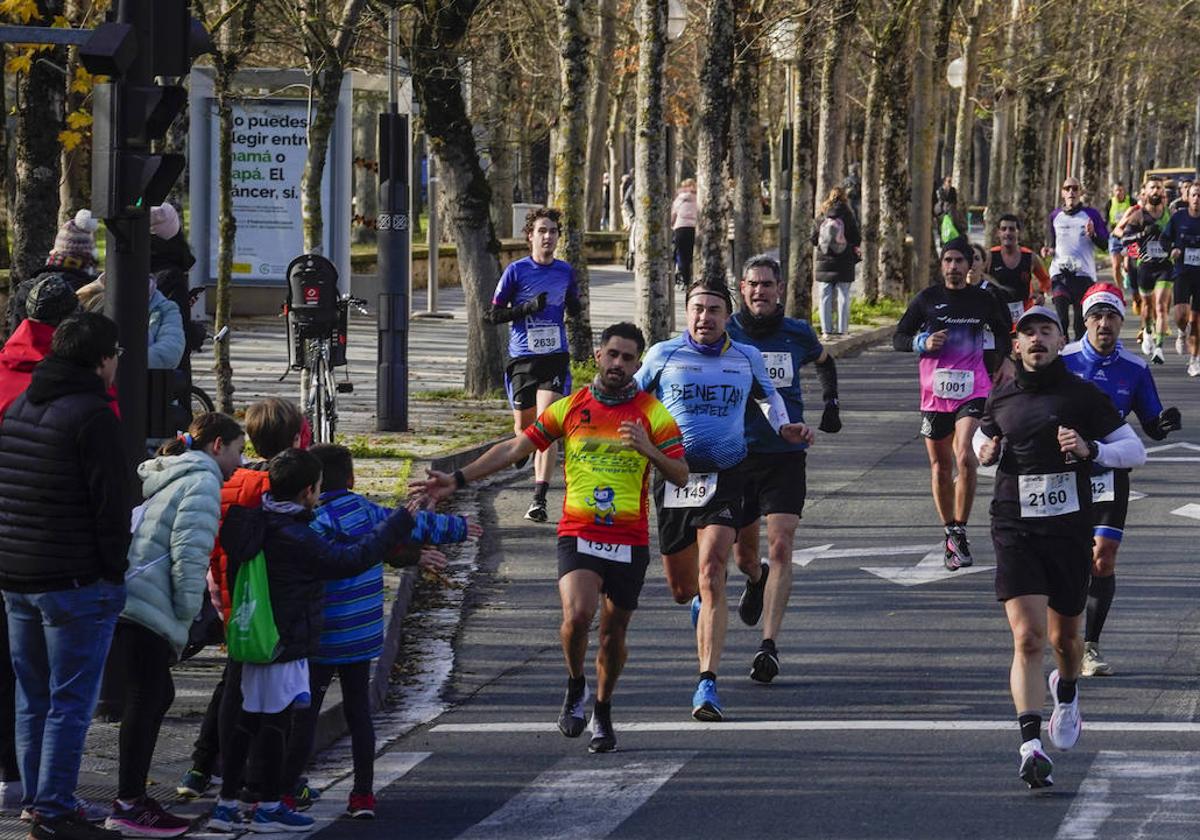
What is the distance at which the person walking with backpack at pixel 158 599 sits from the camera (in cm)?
741

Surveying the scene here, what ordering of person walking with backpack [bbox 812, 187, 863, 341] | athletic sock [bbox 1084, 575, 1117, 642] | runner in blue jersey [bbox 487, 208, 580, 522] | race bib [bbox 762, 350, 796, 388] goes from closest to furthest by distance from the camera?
athletic sock [bbox 1084, 575, 1117, 642] < race bib [bbox 762, 350, 796, 388] < runner in blue jersey [bbox 487, 208, 580, 522] < person walking with backpack [bbox 812, 187, 863, 341]

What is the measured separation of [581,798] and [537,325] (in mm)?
7506

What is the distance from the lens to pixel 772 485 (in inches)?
417

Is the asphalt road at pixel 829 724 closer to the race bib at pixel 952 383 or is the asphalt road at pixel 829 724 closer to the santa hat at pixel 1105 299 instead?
the race bib at pixel 952 383

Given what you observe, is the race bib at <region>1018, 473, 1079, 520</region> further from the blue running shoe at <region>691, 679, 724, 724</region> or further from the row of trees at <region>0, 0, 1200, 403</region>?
the row of trees at <region>0, 0, 1200, 403</region>

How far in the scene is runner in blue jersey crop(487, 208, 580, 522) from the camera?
15.2 m

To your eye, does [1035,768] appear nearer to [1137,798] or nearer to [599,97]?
[1137,798]

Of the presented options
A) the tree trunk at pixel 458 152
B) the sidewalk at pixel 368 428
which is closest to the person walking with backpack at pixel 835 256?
the sidewalk at pixel 368 428

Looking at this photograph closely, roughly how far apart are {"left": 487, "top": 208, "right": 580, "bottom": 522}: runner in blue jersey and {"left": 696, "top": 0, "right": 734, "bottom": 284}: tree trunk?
1059 centimetres

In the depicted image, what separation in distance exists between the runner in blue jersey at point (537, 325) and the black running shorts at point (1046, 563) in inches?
268

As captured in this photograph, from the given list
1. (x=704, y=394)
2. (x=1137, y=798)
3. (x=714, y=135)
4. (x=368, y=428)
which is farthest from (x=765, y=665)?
(x=714, y=135)

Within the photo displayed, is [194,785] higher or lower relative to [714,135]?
lower

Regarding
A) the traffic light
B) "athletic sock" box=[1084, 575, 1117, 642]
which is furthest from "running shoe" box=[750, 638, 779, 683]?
the traffic light

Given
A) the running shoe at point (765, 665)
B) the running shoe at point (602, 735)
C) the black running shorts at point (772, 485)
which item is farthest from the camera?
the black running shorts at point (772, 485)
